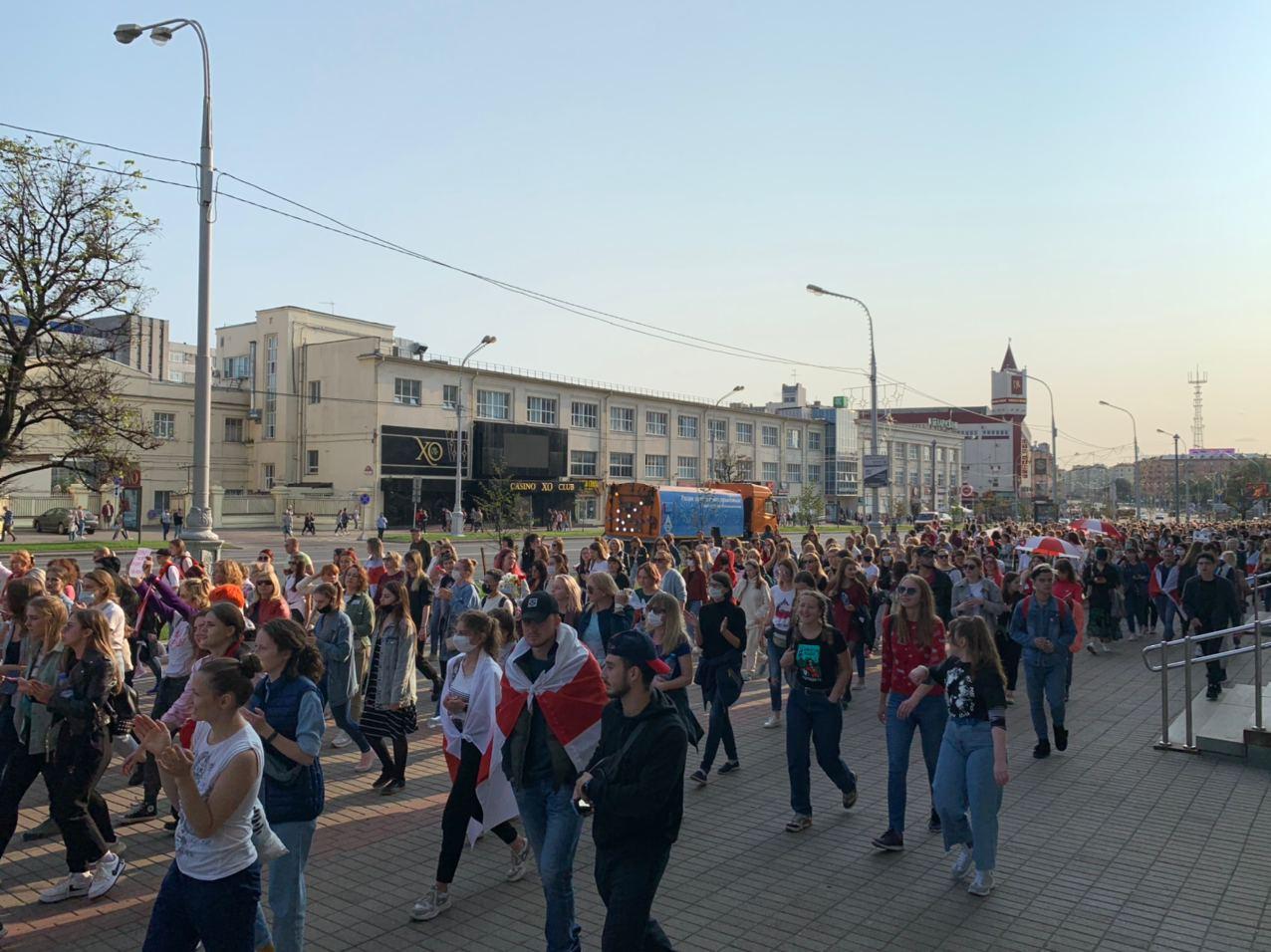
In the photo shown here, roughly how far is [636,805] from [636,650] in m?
0.61

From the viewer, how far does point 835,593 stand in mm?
11180

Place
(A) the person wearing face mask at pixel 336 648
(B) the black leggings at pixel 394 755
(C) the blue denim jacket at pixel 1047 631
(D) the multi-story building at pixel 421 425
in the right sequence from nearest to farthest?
(A) the person wearing face mask at pixel 336 648
(B) the black leggings at pixel 394 755
(C) the blue denim jacket at pixel 1047 631
(D) the multi-story building at pixel 421 425

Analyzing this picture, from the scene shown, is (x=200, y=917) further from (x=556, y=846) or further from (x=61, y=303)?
(x=61, y=303)

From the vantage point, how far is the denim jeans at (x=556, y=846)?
466 centimetres

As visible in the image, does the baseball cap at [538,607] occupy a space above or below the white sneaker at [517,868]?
above

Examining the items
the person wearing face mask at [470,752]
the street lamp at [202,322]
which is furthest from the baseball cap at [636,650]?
the street lamp at [202,322]

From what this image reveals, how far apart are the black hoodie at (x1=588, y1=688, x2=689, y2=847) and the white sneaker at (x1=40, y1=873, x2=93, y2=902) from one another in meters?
3.69

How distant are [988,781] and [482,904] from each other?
311cm

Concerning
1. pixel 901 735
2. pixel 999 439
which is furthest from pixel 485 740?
pixel 999 439

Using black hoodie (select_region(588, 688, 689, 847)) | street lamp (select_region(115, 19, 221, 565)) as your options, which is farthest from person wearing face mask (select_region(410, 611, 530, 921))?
street lamp (select_region(115, 19, 221, 565))

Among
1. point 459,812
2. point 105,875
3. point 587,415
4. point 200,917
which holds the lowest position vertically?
point 105,875

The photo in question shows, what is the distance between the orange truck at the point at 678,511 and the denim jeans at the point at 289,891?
31.9 m

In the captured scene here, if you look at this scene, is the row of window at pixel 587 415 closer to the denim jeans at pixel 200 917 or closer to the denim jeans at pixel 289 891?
the denim jeans at pixel 289 891

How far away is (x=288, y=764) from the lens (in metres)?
4.44
